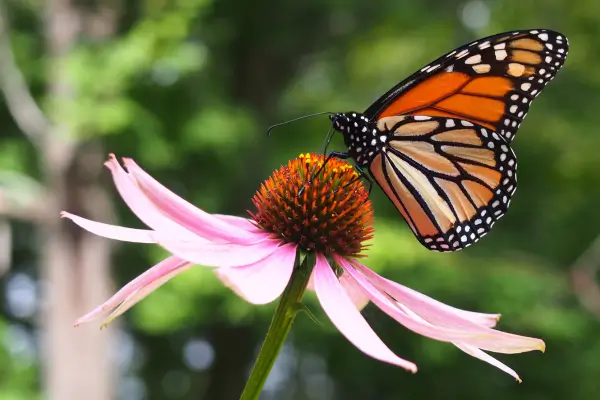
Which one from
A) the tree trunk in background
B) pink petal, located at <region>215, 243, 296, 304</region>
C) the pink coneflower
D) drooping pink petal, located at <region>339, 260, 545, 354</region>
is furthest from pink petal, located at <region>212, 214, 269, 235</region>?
the tree trunk in background

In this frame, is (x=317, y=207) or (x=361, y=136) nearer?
(x=317, y=207)

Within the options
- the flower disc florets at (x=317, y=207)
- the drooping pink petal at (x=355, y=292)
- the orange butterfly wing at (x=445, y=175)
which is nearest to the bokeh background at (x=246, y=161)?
the orange butterfly wing at (x=445, y=175)

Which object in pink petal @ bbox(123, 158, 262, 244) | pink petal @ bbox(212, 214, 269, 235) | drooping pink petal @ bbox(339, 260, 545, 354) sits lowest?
drooping pink petal @ bbox(339, 260, 545, 354)

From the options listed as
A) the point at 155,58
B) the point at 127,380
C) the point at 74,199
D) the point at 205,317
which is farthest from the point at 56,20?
the point at 127,380

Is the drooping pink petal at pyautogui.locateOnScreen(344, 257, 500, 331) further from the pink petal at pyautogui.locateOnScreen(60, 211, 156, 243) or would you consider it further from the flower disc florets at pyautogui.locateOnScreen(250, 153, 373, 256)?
the pink petal at pyautogui.locateOnScreen(60, 211, 156, 243)

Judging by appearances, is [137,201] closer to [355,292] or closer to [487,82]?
[355,292]

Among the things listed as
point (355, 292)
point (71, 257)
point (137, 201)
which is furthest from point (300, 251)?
point (71, 257)

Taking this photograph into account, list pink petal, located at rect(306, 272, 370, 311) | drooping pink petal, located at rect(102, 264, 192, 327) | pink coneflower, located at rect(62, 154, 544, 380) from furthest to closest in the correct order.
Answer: pink petal, located at rect(306, 272, 370, 311), drooping pink petal, located at rect(102, 264, 192, 327), pink coneflower, located at rect(62, 154, 544, 380)
